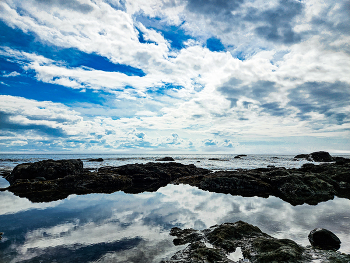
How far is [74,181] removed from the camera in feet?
60.2

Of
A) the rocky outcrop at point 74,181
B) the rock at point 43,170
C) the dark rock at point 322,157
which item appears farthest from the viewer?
the dark rock at point 322,157

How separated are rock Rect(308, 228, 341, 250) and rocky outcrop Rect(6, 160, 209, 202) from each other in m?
12.6

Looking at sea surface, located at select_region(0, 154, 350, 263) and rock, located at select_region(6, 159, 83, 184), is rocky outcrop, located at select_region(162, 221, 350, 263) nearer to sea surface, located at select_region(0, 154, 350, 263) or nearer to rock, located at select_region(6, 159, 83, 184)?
sea surface, located at select_region(0, 154, 350, 263)

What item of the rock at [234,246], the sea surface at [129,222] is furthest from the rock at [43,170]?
the rock at [234,246]

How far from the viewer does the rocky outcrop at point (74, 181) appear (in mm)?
15727

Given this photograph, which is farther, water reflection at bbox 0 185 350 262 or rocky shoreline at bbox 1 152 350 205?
rocky shoreline at bbox 1 152 350 205

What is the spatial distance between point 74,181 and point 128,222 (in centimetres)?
1243

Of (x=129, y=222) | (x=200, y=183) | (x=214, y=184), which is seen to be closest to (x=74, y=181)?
(x=200, y=183)

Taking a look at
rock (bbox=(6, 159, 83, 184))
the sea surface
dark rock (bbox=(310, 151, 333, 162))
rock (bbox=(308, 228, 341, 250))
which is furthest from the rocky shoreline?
dark rock (bbox=(310, 151, 333, 162))

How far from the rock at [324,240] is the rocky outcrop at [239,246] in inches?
28.8

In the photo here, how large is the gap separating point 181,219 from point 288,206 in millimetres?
6793

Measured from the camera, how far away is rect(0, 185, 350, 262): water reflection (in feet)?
19.8

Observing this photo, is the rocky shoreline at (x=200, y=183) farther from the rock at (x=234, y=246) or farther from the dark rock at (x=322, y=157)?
the dark rock at (x=322, y=157)

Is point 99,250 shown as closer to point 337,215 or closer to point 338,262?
point 338,262
